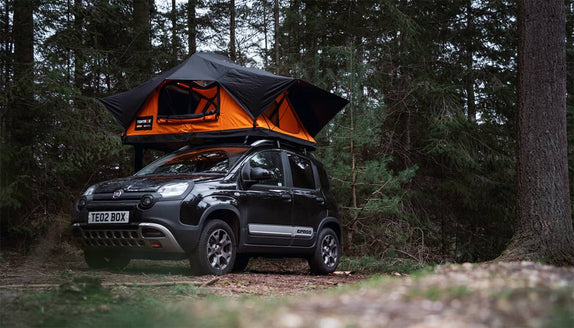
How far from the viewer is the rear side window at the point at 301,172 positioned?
9609 mm

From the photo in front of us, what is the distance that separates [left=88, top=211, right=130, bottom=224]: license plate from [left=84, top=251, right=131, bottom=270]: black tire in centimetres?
71

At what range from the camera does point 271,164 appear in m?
9.13

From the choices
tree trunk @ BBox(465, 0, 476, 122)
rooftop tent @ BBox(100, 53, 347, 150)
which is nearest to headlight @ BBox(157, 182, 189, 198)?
rooftop tent @ BBox(100, 53, 347, 150)

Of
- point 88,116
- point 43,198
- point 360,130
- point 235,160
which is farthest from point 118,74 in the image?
point 235,160

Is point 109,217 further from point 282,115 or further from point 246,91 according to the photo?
point 282,115

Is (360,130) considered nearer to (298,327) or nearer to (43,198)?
(43,198)

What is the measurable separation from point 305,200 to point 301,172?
0.50 meters

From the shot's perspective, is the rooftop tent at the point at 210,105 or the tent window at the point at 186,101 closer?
the rooftop tent at the point at 210,105

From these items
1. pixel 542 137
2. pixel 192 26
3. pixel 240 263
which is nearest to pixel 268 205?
pixel 240 263

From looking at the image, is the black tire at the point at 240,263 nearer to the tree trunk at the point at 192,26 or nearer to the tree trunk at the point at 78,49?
the tree trunk at the point at 78,49

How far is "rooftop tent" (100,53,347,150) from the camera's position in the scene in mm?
9273

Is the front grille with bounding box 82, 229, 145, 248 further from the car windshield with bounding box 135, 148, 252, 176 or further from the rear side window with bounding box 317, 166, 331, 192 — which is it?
the rear side window with bounding box 317, 166, 331, 192

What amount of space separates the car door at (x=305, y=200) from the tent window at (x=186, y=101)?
60.6 inches

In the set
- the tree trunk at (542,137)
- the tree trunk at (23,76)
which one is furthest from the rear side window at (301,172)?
the tree trunk at (23,76)
